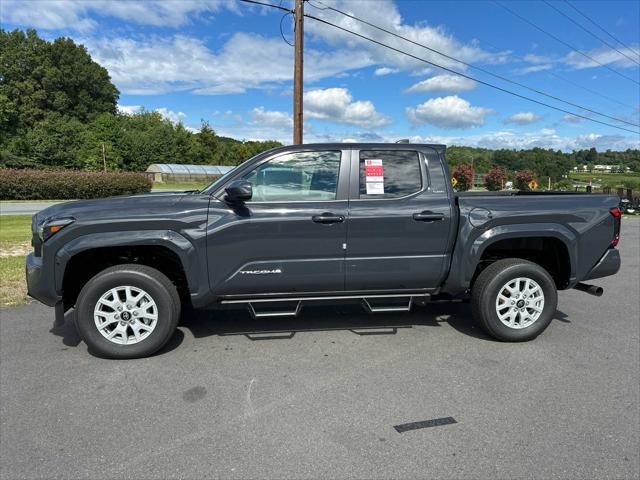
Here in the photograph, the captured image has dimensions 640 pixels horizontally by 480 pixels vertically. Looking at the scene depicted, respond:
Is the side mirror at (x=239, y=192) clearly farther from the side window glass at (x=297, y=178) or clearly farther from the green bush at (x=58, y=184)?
the green bush at (x=58, y=184)

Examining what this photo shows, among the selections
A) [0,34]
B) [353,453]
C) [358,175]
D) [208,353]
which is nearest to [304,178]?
[358,175]

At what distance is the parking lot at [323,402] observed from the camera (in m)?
2.52

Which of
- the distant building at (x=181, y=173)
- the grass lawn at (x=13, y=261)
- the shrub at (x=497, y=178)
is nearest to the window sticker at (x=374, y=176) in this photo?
the grass lawn at (x=13, y=261)

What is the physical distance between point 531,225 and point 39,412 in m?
4.37

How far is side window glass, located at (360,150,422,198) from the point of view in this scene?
4.20 m

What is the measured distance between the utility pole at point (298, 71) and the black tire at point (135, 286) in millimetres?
10033

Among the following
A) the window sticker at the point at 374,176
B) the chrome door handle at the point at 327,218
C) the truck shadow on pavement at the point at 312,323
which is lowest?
the truck shadow on pavement at the point at 312,323

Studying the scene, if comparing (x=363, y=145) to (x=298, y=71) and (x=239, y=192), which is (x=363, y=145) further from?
(x=298, y=71)

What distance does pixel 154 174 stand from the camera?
205 ft

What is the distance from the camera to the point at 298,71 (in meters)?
13.2

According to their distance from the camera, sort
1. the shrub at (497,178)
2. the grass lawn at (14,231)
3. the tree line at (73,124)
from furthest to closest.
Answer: the tree line at (73,124), the shrub at (497,178), the grass lawn at (14,231)

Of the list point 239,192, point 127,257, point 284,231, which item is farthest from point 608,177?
point 127,257

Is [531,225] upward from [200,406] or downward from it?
upward

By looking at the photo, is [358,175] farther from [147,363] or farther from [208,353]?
[147,363]
